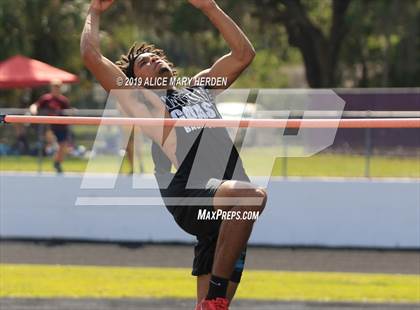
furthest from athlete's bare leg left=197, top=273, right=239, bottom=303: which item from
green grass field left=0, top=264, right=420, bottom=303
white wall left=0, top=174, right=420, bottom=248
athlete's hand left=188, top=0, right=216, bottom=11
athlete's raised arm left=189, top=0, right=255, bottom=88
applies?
white wall left=0, top=174, right=420, bottom=248

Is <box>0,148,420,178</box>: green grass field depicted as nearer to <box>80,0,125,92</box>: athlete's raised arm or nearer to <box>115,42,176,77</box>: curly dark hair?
<box>115,42,176,77</box>: curly dark hair

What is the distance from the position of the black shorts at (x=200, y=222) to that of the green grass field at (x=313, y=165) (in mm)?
7103

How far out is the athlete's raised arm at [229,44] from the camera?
5.84 meters

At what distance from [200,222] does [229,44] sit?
107 centimetres

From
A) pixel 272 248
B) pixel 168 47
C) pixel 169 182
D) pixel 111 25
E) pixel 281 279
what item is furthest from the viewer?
pixel 168 47

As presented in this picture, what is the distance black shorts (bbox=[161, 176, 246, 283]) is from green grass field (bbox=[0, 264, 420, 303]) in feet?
14.3

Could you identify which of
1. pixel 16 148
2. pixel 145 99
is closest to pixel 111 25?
pixel 16 148

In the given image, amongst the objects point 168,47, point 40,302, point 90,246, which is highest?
point 40,302

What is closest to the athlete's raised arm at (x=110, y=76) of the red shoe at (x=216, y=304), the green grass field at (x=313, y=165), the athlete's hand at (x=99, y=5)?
the athlete's hand at (x=99, y=5)

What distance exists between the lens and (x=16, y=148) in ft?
47.2

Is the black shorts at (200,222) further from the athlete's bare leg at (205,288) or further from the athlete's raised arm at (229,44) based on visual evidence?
the athlete's raised arm at (229,44)

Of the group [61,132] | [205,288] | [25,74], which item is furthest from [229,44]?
[25,74]

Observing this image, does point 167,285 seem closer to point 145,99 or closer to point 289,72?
point 145,99

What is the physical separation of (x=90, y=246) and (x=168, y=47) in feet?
107
